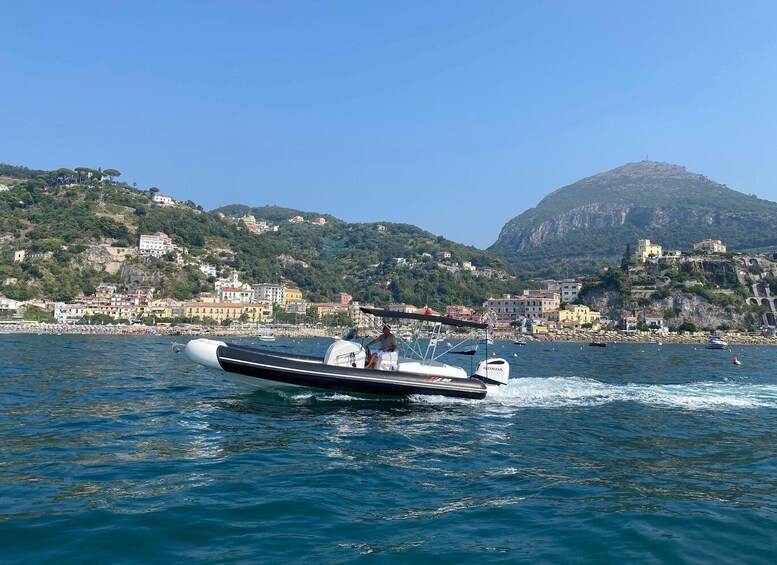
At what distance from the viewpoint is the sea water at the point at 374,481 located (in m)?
5.80

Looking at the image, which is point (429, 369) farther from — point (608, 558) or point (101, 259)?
point (101, 259)

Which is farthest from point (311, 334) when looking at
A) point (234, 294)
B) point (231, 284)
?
point (231, 284)

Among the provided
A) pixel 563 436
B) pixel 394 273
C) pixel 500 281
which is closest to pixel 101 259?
pixel 394 273

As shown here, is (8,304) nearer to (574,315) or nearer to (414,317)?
(414,317)

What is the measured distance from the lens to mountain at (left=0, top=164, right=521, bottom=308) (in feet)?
348

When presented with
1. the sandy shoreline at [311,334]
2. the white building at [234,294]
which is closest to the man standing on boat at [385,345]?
the sandy shoreline at [311,334]

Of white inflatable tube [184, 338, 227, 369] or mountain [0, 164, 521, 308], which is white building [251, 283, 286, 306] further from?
white inflatable tube [184, 338, 227, 369]

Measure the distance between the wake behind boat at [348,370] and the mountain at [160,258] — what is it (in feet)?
311

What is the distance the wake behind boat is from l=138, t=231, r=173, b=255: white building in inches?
4525

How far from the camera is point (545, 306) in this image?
12700cm

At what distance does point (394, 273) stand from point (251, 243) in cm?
4090

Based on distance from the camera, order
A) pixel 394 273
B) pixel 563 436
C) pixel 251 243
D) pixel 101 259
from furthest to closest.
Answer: pixel 394 273 → pixel 251 243 → pixel 101 259 → pixel 563 436

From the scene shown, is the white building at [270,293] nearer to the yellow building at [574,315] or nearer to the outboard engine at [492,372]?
the yellow building at [574,315]

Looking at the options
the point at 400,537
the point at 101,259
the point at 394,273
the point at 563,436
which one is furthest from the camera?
the point at 394,273
